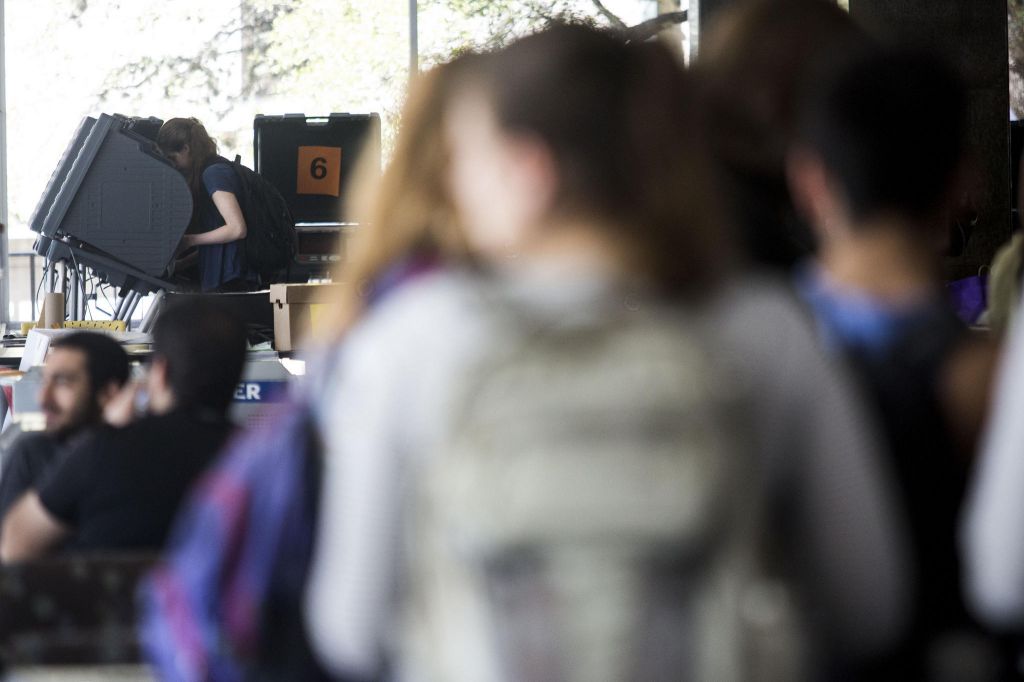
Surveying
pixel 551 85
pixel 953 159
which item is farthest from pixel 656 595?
pixel 953 159

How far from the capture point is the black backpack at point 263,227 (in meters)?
5.60

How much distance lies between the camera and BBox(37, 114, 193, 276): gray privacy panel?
447cm

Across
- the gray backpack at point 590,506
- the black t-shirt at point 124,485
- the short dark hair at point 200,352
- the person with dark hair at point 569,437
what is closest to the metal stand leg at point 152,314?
the short dark hair at point 200,352

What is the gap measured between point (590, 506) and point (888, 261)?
458mm

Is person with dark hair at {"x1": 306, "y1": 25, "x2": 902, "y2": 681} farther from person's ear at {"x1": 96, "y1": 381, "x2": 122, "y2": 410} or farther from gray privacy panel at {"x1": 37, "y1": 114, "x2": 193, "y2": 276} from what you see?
gray privacy panel at {"x1": 37, "y1": 114, "x2": 193, "y2": 276}

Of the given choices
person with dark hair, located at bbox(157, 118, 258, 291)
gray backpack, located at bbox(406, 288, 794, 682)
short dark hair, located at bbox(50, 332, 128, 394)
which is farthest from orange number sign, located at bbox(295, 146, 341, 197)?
gray backpack, located at bbox(406, 288, 794, 682)

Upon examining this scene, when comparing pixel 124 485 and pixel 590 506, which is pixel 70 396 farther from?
pixel 590 506

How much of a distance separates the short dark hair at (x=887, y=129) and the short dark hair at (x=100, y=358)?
4.34 ft

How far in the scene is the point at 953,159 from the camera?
1263 mm

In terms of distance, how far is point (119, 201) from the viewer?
14.6ft

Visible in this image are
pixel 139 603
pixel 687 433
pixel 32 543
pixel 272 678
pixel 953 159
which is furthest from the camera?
pixel 32 543

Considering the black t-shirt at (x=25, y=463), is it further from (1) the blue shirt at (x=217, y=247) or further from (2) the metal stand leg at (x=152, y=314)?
(1) the blue shirt at (x=217, y=247)

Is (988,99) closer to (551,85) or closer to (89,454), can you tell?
(89,454)

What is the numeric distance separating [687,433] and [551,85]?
0.28 m
